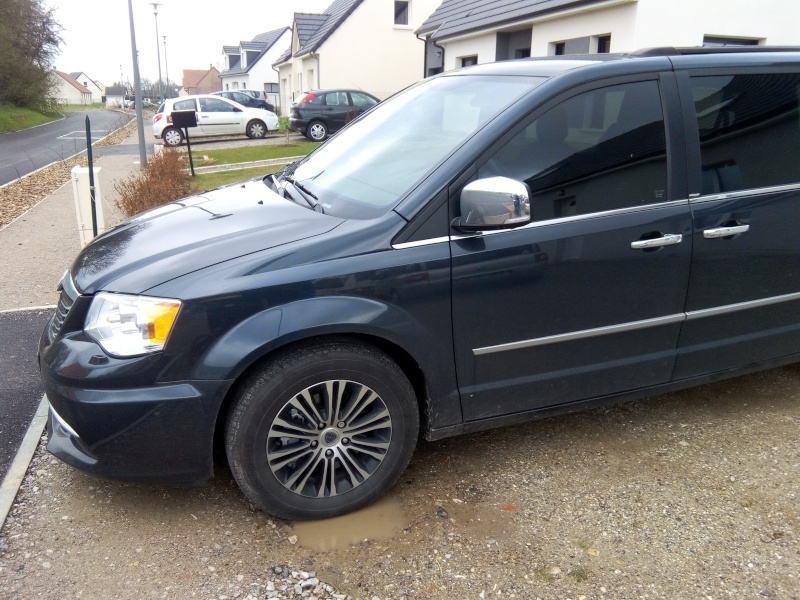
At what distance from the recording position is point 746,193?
333cm

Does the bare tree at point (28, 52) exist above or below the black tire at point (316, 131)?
above

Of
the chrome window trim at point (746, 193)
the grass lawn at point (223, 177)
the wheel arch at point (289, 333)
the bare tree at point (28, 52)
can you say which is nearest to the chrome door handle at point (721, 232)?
the chrome window trim at point (746, 193)

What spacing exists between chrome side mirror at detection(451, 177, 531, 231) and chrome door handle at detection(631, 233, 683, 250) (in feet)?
2.05

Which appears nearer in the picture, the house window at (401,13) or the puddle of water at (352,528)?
the puddle of water at (352,528)

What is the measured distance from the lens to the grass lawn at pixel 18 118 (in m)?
34.7

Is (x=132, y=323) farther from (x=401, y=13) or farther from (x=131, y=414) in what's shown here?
(x=401, y=13)

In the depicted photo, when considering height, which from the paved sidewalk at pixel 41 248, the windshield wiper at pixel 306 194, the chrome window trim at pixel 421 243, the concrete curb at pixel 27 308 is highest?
the windshield wiper at pixel 306 194

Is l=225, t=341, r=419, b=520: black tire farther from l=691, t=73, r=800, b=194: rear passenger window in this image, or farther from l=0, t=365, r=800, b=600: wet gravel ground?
l=691, t=73, r=800, b=194: rear passenger window

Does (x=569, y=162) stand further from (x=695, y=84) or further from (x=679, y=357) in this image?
(x=679, y=357)

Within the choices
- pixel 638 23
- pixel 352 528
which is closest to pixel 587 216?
pixel 352 528

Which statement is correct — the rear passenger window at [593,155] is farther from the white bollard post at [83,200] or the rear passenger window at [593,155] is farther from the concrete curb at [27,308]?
the white bollard post at [83,200]

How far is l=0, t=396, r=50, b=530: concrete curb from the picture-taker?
3.03m

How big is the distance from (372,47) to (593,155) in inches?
1178

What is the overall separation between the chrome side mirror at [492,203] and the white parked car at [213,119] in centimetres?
2228
